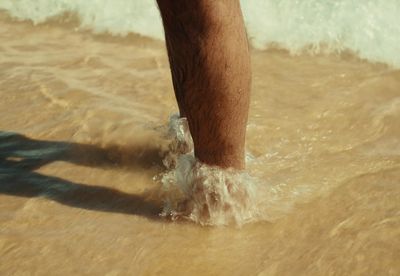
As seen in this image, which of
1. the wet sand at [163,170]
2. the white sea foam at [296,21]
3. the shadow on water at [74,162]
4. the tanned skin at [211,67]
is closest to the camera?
the tanned skin at [211,67]

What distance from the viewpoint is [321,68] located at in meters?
3.01

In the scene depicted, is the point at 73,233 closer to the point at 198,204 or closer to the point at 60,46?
the point at 198,204

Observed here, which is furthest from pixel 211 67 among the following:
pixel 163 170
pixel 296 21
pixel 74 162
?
pixel 296 21

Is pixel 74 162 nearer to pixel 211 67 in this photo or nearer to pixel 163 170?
pixel 163 170

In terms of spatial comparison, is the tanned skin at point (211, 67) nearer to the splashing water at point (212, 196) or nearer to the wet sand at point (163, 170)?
the splashing water at point (212, 196)

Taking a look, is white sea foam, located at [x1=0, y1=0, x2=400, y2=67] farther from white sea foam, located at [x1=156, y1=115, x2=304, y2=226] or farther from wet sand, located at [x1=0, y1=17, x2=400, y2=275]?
white sea foam, located at [x1=156, y1=115, x2=304, y2=226]

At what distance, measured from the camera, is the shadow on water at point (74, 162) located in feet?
6.42

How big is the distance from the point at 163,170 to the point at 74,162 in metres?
0.34

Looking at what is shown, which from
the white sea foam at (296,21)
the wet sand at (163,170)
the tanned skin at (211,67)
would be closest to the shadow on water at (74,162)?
the wet sand at (163,170)

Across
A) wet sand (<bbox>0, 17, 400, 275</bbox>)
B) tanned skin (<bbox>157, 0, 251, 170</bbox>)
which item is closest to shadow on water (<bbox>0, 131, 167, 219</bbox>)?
wet sand (<bbox>0, 17, 400, 275</bbox>)

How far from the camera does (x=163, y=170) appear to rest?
6.98 feet

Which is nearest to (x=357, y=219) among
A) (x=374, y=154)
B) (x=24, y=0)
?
(x=374, y=154)

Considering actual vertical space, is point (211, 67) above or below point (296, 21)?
above

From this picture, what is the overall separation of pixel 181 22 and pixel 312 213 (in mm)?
698
